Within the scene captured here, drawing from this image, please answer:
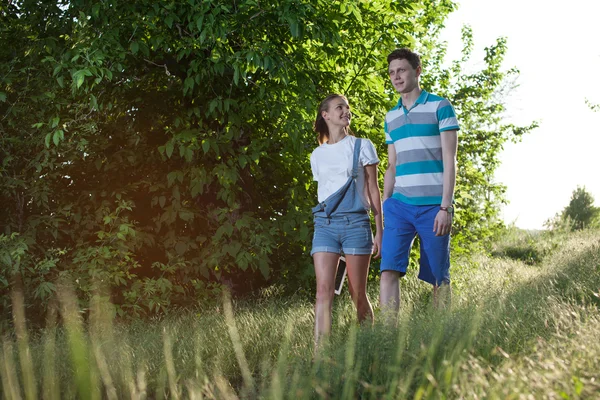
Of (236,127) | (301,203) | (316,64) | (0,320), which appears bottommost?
(0,320)

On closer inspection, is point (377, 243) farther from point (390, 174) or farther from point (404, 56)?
point (404, 56)

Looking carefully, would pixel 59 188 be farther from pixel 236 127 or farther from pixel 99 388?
pixel 99 388

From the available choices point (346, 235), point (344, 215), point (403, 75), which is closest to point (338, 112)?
point (403, 75)

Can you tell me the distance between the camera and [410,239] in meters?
4.40

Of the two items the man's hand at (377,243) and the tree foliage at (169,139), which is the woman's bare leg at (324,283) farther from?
the tree foliage at (169,139)

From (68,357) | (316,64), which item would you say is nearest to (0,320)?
(68,357)

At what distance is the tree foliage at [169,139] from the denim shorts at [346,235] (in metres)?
1.74

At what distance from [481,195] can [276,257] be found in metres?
4.11

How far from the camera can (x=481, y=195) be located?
10156mm

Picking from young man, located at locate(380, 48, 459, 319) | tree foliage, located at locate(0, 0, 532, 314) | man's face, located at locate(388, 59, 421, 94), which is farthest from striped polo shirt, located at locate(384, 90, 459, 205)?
tree foliage, located at locate(0, 0, 532, 314)

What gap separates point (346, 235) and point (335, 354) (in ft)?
3.25

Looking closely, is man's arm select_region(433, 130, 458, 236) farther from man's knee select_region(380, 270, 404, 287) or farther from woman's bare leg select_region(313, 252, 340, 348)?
woman's bare leg select_region(313, 252, 340, 348)

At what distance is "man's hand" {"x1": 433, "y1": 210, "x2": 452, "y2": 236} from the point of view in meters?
4.13

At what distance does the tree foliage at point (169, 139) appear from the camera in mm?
5992
